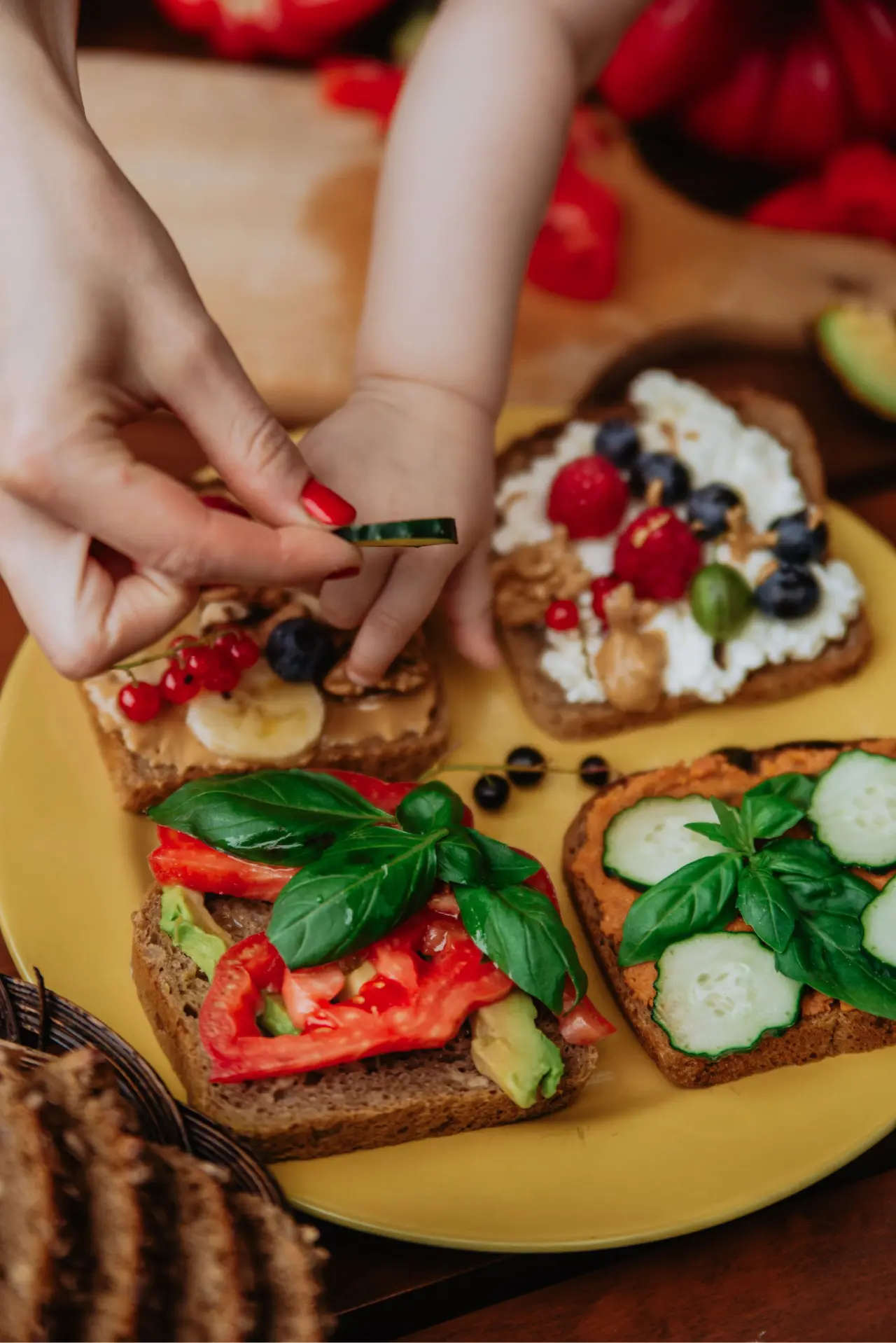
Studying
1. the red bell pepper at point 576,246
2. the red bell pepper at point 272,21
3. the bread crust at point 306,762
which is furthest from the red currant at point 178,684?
the red bell pepper at point 272,21

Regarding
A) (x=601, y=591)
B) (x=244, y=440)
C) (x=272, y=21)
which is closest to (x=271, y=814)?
(x=244, y=440)

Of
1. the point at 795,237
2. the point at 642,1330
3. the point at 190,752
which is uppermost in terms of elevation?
the point at 795,237

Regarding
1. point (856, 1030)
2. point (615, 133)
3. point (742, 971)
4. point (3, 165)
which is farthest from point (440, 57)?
point (856, 1030)

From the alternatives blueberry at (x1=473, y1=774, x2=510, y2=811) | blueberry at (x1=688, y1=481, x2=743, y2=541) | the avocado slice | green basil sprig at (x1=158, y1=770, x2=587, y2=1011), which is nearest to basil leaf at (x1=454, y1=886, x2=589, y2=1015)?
green basil sprig at (x1=158, y1=770, x2=587, y2=1011)

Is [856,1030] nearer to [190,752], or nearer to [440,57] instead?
[190,752]

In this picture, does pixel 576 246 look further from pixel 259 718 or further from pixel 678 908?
pixel 678 908

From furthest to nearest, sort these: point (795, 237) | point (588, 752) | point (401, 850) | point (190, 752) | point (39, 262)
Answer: point (795, 237) → point (588, 752) → point (190, 752) → point (401, 850) → point (39, 262)
